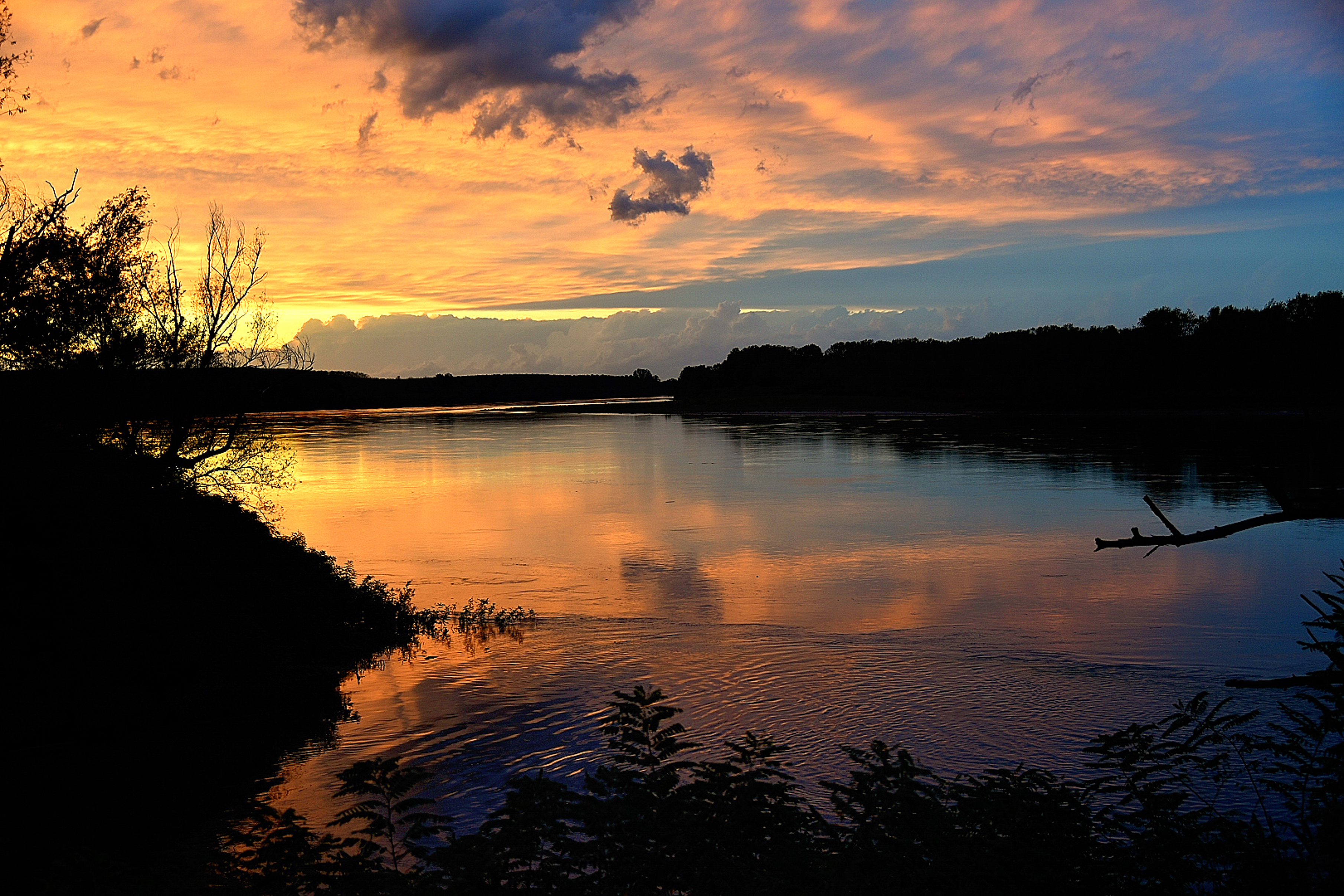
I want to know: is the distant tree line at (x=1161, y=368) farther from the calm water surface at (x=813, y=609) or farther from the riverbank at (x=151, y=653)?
the riverbank at (x=151, y=653)

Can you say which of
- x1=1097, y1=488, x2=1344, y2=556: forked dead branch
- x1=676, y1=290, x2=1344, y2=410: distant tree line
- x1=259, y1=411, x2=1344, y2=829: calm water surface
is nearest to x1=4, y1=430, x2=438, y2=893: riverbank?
x1=259, y1=411, x2=1344, y2=829: calm water surface

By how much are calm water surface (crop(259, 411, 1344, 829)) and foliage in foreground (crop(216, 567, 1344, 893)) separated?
364cm

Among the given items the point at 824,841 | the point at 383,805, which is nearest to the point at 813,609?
the point at 824,841

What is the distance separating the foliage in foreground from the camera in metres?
7.77

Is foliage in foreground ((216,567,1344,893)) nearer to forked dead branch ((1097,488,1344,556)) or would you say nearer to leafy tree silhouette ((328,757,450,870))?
leafy tree silhouette ((328,757,450,870))

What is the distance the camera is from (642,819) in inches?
340

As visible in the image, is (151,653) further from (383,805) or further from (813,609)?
(813,609)

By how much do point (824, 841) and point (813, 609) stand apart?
14.3 m

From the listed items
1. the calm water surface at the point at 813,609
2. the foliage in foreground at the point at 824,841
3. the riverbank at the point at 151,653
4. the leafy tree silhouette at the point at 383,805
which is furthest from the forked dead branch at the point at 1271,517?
the calm water surface at the point at 813,609

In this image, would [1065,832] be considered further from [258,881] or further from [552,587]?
[552,587]

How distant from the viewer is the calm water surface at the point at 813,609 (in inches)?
588

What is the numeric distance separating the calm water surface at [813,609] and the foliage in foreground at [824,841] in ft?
11.9

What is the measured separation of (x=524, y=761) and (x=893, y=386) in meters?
168

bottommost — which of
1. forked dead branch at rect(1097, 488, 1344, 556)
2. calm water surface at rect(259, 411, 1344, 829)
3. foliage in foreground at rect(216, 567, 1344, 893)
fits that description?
calm water surface at rect(259, 411, 1344, 829)
